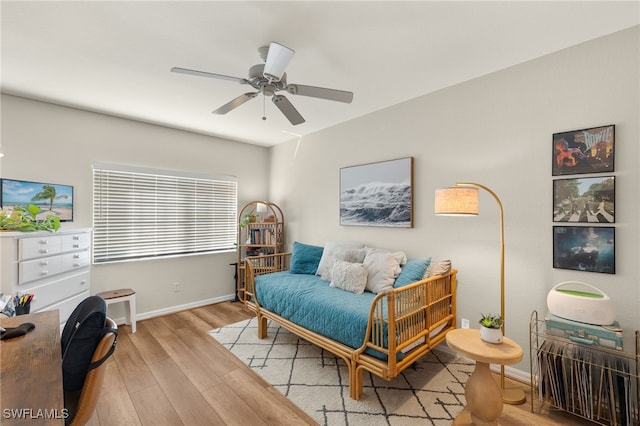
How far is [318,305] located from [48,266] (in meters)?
2.49

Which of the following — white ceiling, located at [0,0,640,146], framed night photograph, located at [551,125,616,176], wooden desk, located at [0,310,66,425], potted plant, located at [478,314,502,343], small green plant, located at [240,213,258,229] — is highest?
white ceiling, located at [0,0,640,146]

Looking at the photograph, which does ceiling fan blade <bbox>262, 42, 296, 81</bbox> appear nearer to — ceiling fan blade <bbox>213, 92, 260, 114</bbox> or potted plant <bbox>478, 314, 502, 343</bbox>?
ceiling fan blade <bbox>213, 92, 260, 114</bbox>

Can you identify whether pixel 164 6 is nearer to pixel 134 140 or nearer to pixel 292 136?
pixel 134 140

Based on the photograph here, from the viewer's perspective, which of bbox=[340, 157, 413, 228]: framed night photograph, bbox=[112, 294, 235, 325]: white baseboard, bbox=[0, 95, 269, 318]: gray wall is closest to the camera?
bbox=[0, 95, 269, 318]: gray wall

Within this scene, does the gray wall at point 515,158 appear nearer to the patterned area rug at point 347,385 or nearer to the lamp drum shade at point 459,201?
the lamp drum shade at point 459,201

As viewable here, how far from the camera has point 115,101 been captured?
304 cm

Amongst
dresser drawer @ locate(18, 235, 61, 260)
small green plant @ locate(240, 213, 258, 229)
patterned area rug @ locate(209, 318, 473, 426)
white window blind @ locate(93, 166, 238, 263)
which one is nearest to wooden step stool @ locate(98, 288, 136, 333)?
white window blind @ locate(93, 166, 238, 263)

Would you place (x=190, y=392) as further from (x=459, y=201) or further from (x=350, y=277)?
(x=459, y=201)

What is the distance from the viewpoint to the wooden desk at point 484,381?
1717 mm

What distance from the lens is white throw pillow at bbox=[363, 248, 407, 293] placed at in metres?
2.74

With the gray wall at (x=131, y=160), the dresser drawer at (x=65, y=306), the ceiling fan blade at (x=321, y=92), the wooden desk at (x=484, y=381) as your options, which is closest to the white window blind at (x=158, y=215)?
the gray wall at (x=131, y=160)

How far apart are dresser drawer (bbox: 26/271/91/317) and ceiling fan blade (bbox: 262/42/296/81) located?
267cm

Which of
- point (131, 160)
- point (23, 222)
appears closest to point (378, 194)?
point (131, 160)

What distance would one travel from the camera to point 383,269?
2814mm
